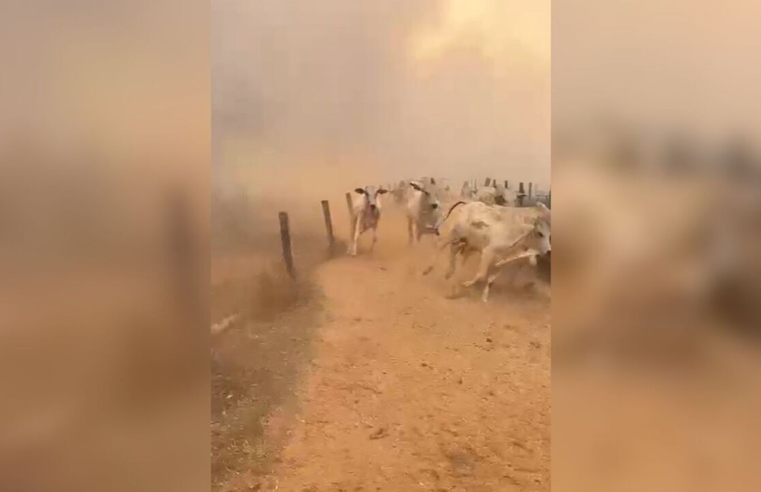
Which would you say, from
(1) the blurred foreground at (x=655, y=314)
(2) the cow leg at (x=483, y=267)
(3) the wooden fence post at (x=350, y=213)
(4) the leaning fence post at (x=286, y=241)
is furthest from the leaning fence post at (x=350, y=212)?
(1) the blurred foreground at (x=655, y=314)

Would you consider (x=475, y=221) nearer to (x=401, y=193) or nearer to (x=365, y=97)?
(x=401, y=193)

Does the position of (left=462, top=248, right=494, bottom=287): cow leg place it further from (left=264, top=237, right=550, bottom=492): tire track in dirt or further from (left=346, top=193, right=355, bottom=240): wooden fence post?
(left=346, top=193, right=355, bottom=240): wooden fence post

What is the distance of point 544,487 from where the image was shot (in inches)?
41.9

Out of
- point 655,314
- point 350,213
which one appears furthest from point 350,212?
point 655,314

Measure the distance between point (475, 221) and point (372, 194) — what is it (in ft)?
0.61

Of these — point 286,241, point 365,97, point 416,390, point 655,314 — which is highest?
point 365,97

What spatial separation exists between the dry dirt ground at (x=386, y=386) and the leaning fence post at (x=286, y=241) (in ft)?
0.13

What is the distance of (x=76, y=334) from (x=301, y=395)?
0.43m

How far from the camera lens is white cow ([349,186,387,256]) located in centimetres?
113

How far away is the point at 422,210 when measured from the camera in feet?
3.67

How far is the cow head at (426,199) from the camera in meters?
1.11

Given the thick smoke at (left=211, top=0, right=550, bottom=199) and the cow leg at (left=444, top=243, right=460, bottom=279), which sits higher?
the thick smoke at (left=211, top=0, right=550, bottom=199)

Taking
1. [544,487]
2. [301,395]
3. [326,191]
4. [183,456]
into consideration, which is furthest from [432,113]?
[183,456]

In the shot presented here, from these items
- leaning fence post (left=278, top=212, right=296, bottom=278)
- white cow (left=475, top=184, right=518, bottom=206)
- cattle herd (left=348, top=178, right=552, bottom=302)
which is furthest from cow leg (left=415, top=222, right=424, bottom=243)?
leaning fence post (left=278, top=212, right=296, bottom=278)
